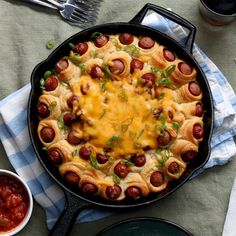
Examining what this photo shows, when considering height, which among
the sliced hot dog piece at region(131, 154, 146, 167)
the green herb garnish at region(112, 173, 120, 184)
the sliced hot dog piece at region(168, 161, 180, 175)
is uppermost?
the sliced hot dog piece at region(168, 161, 180, 175)

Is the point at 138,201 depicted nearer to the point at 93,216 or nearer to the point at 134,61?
the point at 93,216

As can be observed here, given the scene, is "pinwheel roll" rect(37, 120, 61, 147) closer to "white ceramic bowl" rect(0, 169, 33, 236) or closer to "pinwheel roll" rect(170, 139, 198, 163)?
"white ceramic bowl" rect(0, 169, 33, 236)

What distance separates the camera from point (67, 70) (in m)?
2.57

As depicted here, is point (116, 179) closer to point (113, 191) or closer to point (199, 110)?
point (113, 191)

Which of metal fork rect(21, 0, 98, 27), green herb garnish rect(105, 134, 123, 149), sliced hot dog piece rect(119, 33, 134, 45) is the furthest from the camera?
metal fork rect(21, 0, 98, 27)

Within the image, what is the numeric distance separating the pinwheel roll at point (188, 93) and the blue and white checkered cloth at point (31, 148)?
15cm

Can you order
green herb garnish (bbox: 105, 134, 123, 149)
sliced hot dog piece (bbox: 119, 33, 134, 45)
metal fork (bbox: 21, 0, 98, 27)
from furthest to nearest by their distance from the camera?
metal fork (bbox: 21, 0, 98, 27) → sliced hot dog piece (bbox: 119, 33, 134, 45) → green herb garnish (bbox: 105, 134, 123, 149)

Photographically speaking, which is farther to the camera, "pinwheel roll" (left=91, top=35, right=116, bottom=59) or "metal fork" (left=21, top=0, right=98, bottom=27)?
"metal fork" (left=21, top=0, right=98, bottom=27)

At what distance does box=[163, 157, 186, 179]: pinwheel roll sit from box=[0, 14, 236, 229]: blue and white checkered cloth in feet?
0.68

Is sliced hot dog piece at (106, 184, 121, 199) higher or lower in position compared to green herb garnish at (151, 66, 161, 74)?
lower

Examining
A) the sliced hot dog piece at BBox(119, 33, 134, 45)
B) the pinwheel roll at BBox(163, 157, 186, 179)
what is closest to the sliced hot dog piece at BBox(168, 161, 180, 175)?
the pinwheel roll at BBox(163, 157, 186, 179)

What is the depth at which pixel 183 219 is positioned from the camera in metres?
2.78

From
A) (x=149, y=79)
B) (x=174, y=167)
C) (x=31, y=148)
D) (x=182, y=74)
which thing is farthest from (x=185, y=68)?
(x=31, y=148)

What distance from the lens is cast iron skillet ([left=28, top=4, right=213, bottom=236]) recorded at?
2555 mm
